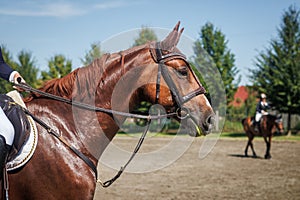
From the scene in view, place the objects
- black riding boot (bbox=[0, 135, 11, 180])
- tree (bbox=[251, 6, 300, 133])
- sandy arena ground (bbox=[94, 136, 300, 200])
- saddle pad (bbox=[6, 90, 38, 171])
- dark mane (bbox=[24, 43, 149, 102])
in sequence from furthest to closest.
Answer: tree (bbox=[251, 6, 300, 133]), sandy arena ground (bbox=[94, 136, 300, 200]), dark mane (bbox=[24, 43, 149, 102]), saddle pad (bbox=[6, 90, 38, 171]), black riding boot (bbox=[0, 135, 11, 180])

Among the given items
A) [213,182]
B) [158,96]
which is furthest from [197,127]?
[213,182]

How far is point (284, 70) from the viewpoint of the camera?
94.1 ft

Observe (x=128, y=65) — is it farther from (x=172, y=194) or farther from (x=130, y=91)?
(x=172, y=194)

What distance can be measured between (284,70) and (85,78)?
27634 millimetres

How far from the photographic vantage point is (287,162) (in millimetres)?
14156

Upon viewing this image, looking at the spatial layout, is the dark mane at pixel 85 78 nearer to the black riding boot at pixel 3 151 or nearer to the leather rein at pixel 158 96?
the leather rein at pixel 158 96

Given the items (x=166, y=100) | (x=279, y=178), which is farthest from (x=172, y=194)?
(x=166, y=100)

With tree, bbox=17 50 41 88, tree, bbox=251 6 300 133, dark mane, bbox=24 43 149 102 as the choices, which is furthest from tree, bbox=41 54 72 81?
dark mane, bbox=24 43 149 102

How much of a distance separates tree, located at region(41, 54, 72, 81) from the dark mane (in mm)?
31653

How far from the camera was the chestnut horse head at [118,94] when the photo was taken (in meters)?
3.46

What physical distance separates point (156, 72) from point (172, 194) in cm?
548

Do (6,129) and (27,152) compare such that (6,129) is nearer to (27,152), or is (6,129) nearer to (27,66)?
(27,152)

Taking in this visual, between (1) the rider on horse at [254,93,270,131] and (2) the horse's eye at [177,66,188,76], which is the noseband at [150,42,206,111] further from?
(1) the rider on horse at [254,93,270,131]

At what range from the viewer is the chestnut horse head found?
346 centimetres
